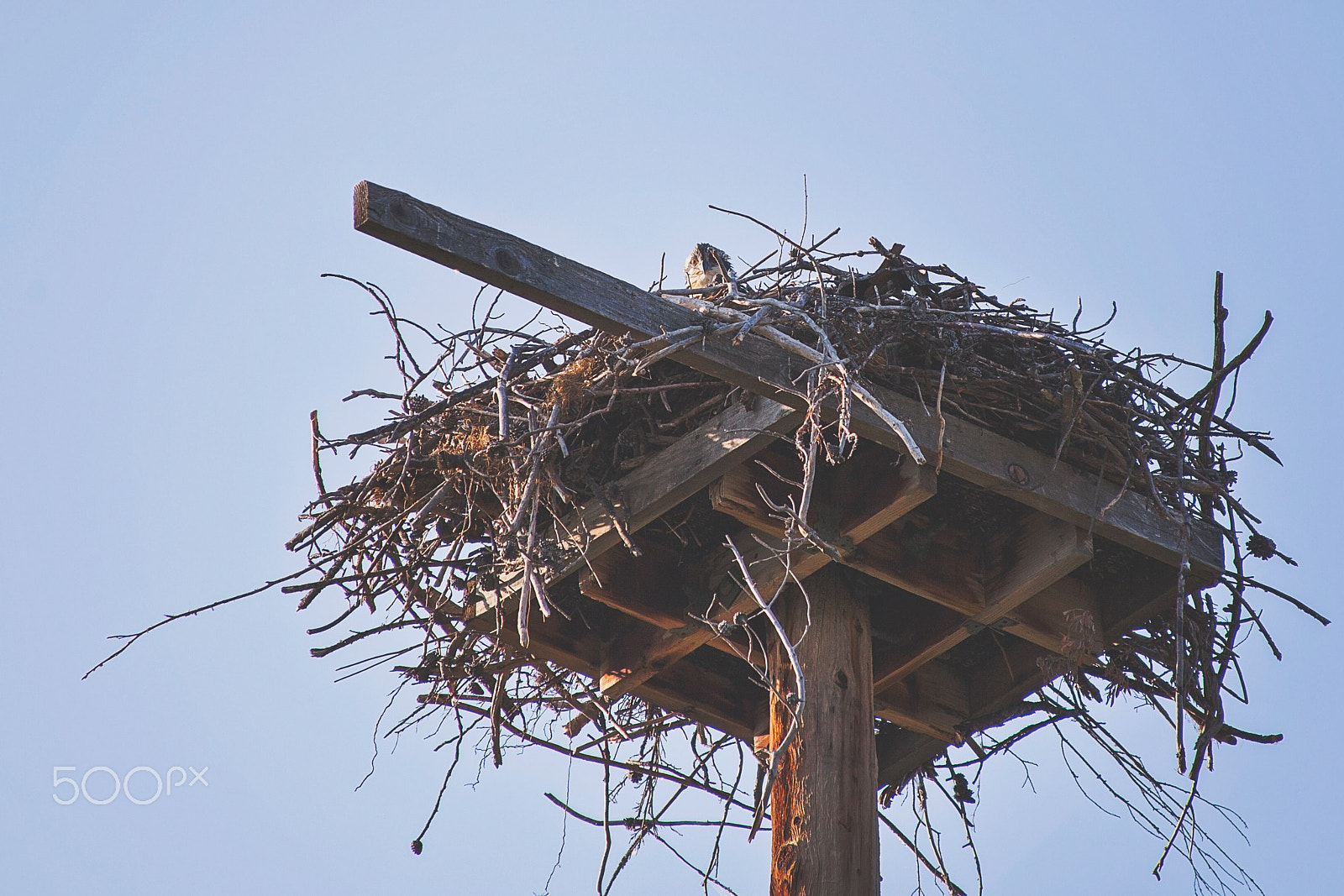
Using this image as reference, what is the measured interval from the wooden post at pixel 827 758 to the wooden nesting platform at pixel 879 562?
13 centimetres

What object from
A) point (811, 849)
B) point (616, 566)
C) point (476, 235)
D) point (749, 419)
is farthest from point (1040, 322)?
point (476, 235)

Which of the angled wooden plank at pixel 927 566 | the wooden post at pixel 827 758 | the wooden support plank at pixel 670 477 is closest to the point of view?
the wooden post at pixel 827 758

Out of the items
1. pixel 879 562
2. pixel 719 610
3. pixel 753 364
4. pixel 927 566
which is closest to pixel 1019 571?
pixel 927 566

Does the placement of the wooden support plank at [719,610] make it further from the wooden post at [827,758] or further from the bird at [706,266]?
the bird at [706,266]

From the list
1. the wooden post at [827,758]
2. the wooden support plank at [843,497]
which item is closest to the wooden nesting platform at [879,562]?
the wooden support plank at [843,497]

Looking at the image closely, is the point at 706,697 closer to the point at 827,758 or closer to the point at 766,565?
the point at 766,565

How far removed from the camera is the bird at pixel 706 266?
5.55 metres

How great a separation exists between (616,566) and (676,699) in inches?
22.2

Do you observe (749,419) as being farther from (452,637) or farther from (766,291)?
(452,637)

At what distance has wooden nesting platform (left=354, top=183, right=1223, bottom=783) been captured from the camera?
4.22m

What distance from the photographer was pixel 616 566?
4.73 m

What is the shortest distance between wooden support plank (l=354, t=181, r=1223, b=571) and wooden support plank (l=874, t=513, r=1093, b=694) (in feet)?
0.30

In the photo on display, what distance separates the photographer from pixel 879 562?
4520 millimetres

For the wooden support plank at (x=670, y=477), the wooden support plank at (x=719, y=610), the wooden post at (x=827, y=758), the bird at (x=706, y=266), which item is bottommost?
the wooden post at (x=827, y=758)
